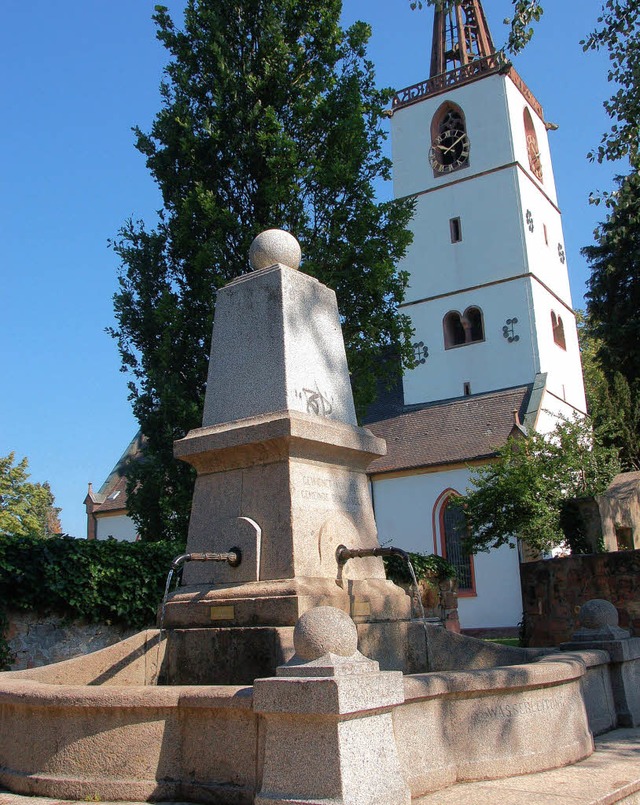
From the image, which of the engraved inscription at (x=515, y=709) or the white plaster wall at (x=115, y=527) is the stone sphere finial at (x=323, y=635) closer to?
the engraved inscription at (x=515, y=709)

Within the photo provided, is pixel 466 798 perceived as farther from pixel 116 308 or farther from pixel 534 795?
pixel 116 308

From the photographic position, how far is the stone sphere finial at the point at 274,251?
24.2 feet

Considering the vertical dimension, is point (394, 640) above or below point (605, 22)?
below

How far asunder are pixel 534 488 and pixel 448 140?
19.4 m

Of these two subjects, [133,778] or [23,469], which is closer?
[133,778]

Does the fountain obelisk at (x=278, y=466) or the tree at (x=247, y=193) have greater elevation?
the tree at (x=247, y=193)

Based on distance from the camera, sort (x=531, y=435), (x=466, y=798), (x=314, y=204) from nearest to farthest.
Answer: (x=466, y=798) < (x=314, y=204) < (x=531, y=435)

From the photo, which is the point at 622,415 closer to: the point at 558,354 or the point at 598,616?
the point at 558,354

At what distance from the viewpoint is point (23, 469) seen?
143ft

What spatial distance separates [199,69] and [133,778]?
585 inches

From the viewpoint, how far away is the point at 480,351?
1211 inches

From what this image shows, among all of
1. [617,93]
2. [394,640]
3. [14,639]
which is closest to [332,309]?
[394,640]

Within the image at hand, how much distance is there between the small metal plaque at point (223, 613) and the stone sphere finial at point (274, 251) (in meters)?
3.06

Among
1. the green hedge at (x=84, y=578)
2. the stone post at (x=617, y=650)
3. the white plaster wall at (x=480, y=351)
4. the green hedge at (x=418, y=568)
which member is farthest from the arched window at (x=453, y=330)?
the stone post at (x=617, y=650)
